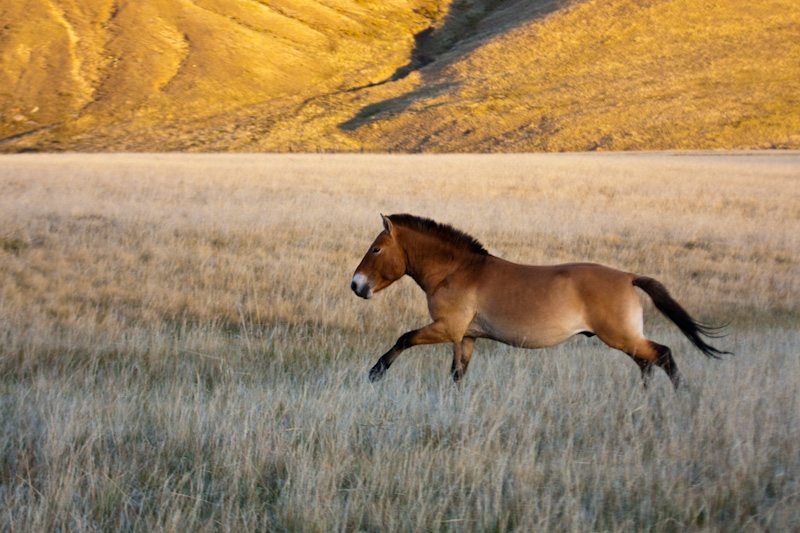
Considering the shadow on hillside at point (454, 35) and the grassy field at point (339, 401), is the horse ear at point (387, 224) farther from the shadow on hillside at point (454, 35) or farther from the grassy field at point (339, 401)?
the shadow on hillside at point (454, 35)

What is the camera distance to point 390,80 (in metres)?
114

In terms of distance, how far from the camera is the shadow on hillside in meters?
94.2

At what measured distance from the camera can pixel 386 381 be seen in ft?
18.9

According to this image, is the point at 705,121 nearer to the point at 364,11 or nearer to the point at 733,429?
the point at 733,429

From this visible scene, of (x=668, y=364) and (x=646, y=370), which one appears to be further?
(x=646, y=370)

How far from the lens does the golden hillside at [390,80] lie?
75.8m

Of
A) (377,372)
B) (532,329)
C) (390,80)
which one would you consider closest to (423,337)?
(377,372)

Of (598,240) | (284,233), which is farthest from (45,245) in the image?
(598,240)

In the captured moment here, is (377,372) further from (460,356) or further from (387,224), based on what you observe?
(387,224)

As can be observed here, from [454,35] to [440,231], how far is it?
150 m

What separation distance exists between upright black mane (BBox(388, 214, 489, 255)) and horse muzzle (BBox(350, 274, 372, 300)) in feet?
2.03

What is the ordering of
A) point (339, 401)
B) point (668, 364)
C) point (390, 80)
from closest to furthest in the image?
1. point (339, 401)
2. point (668, 364)
3. point (390, 80)

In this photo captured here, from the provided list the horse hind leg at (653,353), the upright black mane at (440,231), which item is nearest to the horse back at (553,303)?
the horse hind leg at (653,353)

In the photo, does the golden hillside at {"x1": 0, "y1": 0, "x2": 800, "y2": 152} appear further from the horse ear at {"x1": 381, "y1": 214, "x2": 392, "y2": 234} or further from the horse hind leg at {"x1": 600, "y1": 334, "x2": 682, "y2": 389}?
the horse ear at {"x1": 381, "y1": 214, "x2": 392, "y2": 234}
